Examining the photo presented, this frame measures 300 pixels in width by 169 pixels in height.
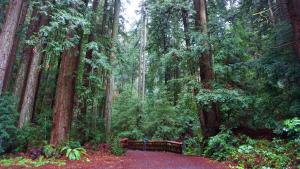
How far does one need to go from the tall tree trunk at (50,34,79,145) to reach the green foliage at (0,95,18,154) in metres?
1.65

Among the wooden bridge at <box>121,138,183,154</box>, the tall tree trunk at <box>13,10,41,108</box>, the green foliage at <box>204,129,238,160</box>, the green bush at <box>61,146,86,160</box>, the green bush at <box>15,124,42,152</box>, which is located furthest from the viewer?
the wooden bridge at <box>121,138,183,154</box>

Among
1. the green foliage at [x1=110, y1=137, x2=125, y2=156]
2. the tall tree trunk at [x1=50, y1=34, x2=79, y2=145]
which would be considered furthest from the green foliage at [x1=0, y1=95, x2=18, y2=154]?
the green foliage at [x1=110, y1=137, x2=125, y2=156]

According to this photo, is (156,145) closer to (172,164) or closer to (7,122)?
(172,164)

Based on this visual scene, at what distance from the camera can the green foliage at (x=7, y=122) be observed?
901cm

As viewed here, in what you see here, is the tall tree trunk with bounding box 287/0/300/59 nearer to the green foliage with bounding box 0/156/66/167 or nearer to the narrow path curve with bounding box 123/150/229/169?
the narrow path curve with bounding box 123/150/229/169

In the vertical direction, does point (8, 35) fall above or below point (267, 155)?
above

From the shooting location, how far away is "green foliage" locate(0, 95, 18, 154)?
901 centimetres

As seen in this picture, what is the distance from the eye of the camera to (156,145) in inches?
629

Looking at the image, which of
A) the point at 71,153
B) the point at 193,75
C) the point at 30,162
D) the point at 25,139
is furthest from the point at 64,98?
the point at 193,75

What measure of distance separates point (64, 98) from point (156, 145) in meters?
8.34

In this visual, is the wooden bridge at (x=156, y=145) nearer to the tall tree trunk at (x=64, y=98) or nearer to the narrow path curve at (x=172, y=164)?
the narrow path curve at (x=172, y=164)

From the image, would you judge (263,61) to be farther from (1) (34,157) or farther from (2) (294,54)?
(1) (34,157)

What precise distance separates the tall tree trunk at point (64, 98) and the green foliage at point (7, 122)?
5.42 ft

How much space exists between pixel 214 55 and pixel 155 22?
507 centimetres
